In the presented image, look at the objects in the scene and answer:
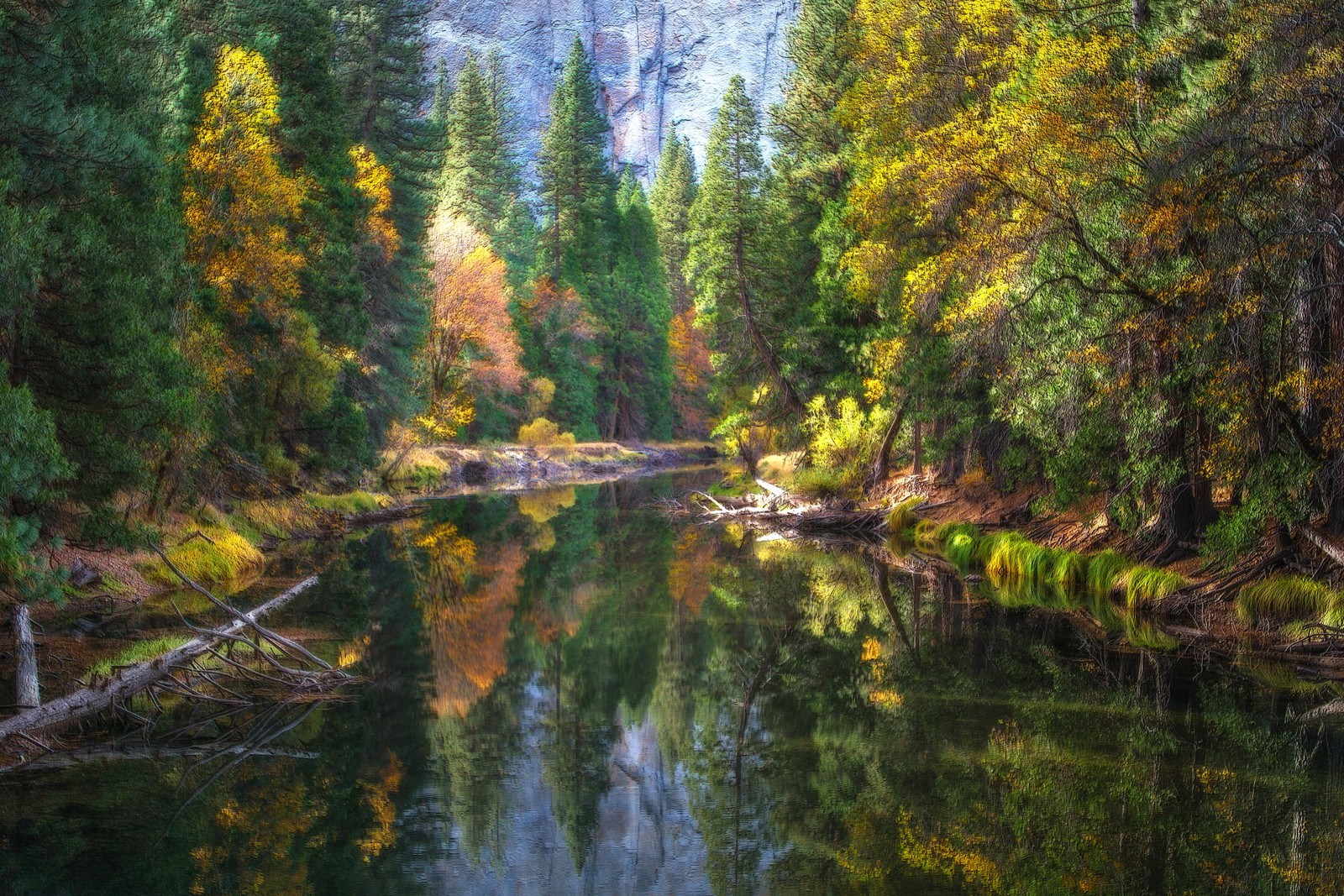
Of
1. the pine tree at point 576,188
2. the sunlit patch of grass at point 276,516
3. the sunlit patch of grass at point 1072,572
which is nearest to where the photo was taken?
the sunlit patch of grass at point 1072,572

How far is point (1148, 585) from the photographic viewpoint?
53.4 ft

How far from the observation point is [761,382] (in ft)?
114

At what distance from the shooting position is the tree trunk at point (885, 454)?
2738 cm

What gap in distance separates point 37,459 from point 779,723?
7728 mm

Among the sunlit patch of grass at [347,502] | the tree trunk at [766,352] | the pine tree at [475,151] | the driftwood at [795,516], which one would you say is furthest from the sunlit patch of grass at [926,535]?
the pine tree at [475,151]

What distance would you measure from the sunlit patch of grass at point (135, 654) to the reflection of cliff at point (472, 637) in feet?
9.28

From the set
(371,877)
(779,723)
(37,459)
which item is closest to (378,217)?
(37,459)

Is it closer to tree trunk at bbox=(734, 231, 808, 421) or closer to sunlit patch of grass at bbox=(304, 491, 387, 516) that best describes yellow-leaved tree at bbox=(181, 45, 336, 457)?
sunlit patch of grass at bbox=(304, 491, 387, 516)

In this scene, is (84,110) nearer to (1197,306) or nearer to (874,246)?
(1197,306)

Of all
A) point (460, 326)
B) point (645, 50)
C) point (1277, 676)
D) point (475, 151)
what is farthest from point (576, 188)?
point (645, 50)

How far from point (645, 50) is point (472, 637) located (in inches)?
5099

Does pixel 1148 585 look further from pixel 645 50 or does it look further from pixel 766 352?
pixel 645 50

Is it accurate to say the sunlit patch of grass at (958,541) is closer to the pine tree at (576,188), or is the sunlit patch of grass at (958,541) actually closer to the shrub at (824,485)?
the shrub at (824,485)

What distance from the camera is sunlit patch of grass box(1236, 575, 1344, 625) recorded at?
12.9 metres
